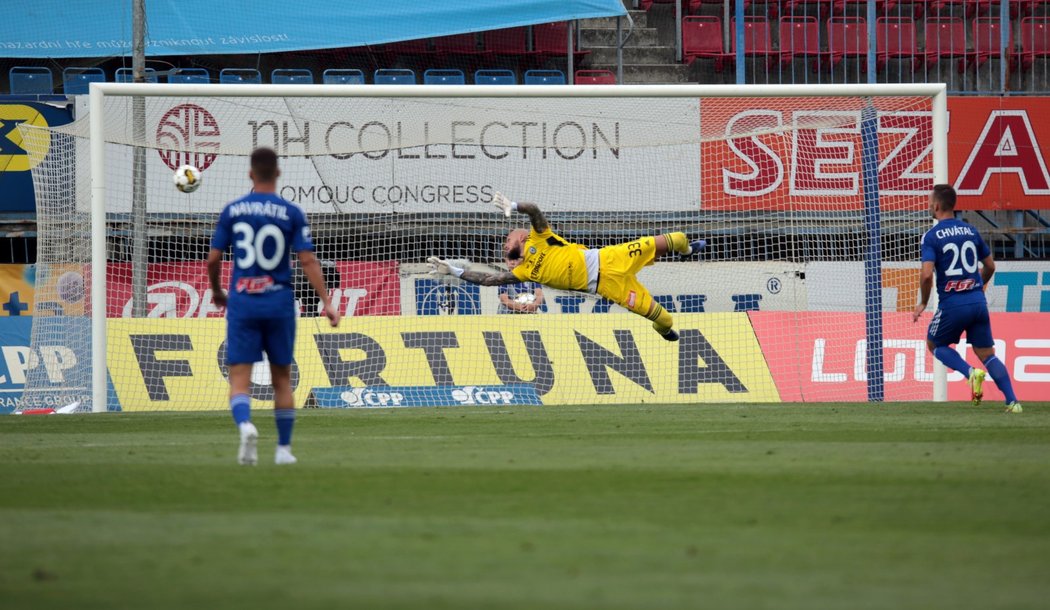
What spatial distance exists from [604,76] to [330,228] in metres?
8.37

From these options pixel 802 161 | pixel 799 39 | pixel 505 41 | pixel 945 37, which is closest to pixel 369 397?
pixel 802 161

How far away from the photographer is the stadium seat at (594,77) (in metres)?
25.9

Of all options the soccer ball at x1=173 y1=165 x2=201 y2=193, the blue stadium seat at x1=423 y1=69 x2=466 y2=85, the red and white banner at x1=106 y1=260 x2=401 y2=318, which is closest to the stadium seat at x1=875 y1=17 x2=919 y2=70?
the blue stadium seat at x1=423 y1=69 x2=466 y2=85

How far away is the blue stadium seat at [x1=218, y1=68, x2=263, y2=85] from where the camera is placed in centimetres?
2398

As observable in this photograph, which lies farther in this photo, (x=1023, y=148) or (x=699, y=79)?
(x=699, y=79)

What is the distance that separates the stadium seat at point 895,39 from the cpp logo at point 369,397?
14954 mm

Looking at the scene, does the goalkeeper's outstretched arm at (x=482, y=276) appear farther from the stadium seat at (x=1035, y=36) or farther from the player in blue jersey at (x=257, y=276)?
the stadium seat at (x=1035, y=36)

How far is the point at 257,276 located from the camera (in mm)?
8336

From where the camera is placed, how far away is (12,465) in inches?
343

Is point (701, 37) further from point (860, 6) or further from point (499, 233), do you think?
point (499, 233)

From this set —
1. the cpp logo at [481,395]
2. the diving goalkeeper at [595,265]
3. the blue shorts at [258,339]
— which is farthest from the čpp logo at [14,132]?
the blue shorts at [258,339]

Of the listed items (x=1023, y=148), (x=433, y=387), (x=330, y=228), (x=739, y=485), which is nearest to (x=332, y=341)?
(x=433, y=387)

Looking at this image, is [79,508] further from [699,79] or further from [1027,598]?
[699,79]

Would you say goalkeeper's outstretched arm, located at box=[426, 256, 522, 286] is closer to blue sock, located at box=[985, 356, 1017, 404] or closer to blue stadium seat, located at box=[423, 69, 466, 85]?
blue sock, located at box=[985, 356, 1017, 404]
